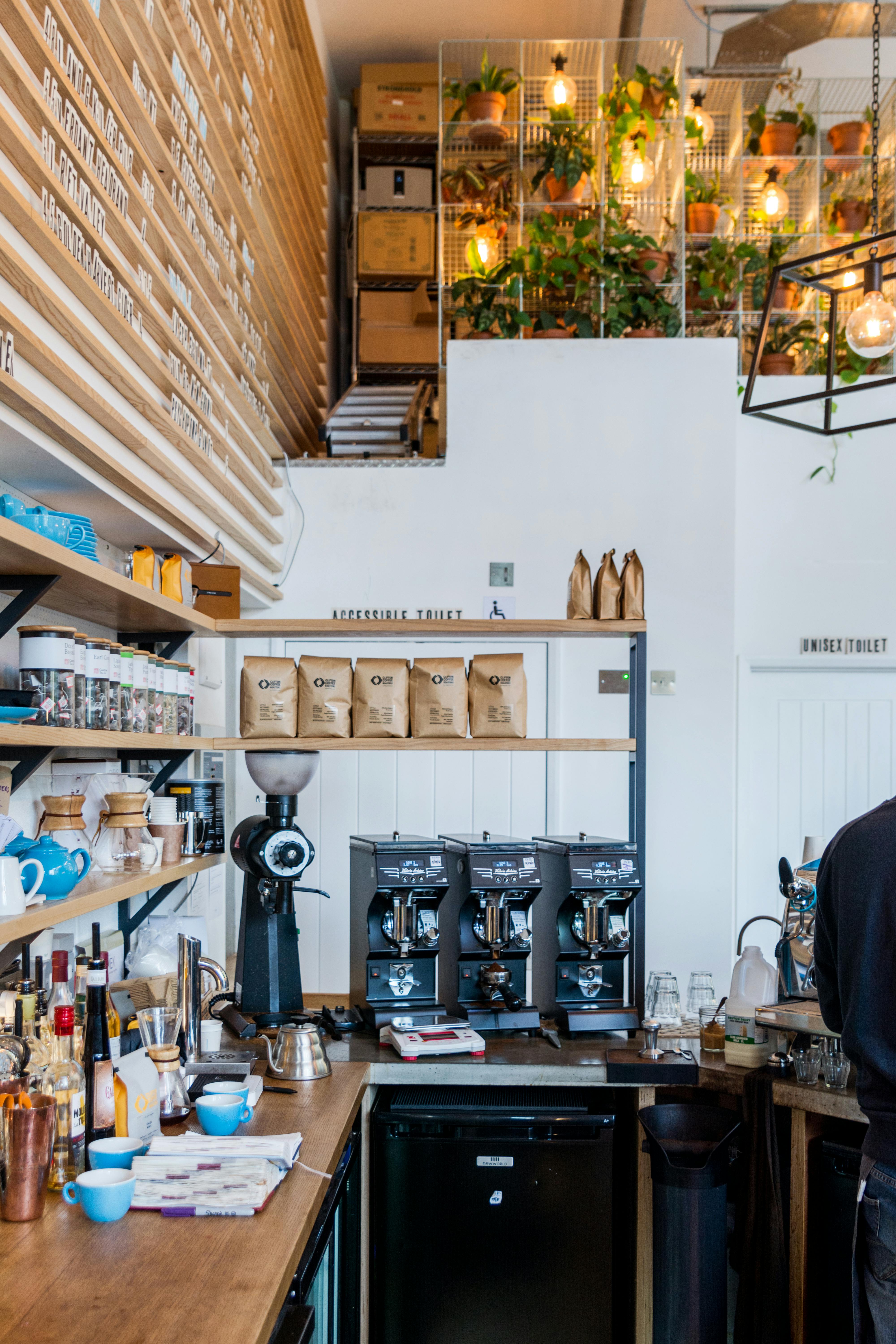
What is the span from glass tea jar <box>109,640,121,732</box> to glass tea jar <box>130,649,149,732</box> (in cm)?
8

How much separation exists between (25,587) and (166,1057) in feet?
3.17

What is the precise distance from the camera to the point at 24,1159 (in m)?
1.72

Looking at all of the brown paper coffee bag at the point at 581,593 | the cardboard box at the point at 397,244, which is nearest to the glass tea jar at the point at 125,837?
the brown paper coffee bag at the point at 581,593

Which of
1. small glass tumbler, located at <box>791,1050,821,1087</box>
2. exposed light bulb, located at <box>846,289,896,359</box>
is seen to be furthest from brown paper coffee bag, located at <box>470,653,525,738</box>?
exposed light bulb, located at <box>846,289,896,359</box>

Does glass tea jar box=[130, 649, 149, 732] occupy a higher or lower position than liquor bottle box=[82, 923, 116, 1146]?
higher

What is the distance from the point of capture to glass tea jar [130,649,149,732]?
2615 mm

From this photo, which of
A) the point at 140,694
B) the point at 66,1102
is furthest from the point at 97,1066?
the point at 140,694

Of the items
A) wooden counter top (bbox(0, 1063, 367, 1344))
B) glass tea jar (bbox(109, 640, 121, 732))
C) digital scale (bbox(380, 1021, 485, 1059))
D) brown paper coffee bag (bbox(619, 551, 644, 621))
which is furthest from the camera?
brown paper coffee bag (bbox(619, 551, 644, 621))

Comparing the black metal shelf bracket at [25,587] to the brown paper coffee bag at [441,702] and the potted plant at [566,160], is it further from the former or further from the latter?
the potted plant at [566,160]

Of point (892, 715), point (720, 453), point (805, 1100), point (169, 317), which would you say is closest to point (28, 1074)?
point (805, 1100)

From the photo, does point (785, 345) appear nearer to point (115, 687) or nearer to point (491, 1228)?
Answer: point (115, 687)

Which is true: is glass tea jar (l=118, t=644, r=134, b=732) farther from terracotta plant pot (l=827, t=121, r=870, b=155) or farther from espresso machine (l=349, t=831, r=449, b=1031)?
terracotta plant pot (l=827, t=121, r=870, b=155)

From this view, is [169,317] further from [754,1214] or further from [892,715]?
[892,715]

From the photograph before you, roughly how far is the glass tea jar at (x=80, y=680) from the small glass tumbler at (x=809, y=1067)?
1.91 metres
